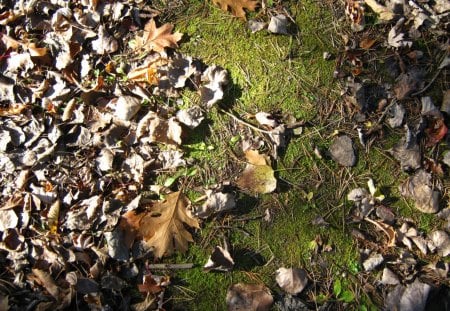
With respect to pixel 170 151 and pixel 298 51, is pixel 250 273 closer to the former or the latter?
pixel 170 151

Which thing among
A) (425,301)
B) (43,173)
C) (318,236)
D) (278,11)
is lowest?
(425,301)

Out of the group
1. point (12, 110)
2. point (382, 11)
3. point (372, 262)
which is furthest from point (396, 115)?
point (12, 110)

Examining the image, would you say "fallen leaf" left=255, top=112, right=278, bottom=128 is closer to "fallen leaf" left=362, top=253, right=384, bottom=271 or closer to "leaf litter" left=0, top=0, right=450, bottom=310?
"leaf litter" left=0, top=0, right=450, bottom=310

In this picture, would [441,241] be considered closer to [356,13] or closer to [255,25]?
[356,13]

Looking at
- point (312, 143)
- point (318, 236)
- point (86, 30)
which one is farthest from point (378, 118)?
point (86, 30)


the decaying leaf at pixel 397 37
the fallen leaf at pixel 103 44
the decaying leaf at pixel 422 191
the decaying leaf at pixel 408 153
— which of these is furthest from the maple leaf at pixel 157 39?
the decaying leaf at pixel 422 191

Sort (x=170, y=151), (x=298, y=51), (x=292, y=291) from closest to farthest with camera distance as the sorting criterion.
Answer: (x=292, y=291)
(x=170, y=151)
(x=298, y=51)

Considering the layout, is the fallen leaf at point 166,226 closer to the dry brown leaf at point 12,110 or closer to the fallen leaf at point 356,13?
the dry brown leaf at point 12,110

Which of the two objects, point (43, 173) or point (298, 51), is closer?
point (43, 173)
